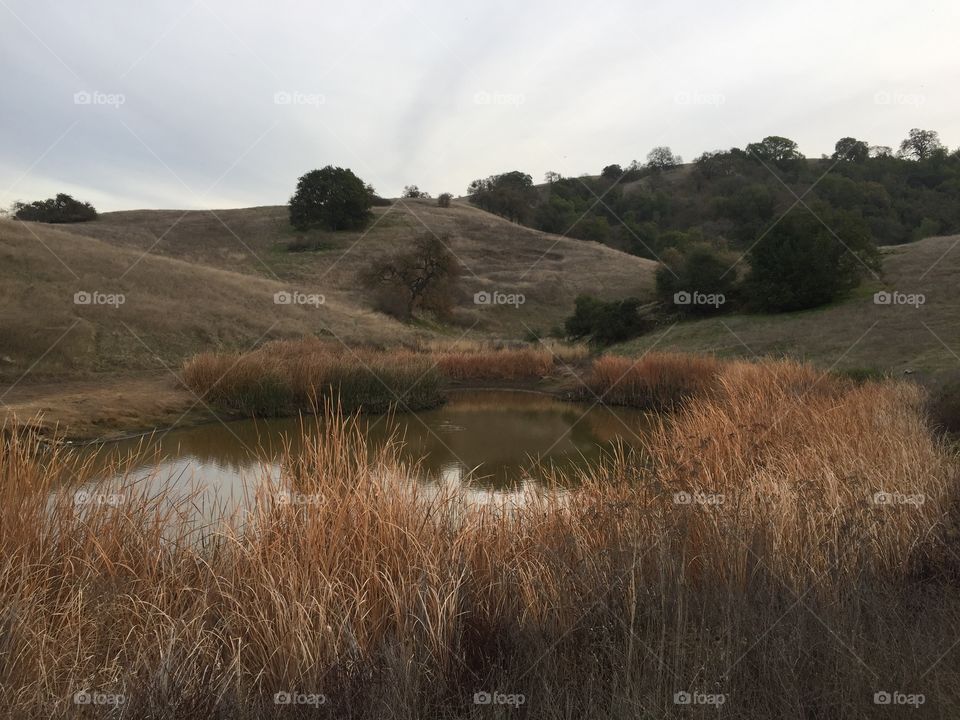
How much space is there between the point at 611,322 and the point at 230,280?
18.2m

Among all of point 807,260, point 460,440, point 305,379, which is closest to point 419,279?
point 807,260

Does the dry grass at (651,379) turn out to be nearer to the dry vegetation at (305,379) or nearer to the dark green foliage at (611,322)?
the dry vegetation at (305,379)

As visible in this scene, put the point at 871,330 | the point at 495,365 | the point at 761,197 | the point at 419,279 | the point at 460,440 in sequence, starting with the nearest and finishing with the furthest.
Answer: the point at 460,440, the point at 871,330, the point at 495,365, the point at 419,279, the point at 761,197

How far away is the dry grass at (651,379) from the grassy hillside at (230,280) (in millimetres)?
12035

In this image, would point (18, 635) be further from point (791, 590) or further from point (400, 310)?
point (400, 310)

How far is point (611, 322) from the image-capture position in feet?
99.0

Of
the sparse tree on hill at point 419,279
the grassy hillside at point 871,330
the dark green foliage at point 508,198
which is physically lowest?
the grassy hillside at point 871,330

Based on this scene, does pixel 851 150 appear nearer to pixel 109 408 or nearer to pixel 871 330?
pixel 871 330

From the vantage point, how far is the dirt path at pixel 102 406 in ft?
38.7

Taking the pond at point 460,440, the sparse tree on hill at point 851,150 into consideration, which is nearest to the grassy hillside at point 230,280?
the pond at point 460,440

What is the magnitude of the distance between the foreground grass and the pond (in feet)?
12.8

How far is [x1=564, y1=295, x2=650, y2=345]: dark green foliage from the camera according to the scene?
29766mm


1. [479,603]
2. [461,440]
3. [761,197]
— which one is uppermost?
[761,197]

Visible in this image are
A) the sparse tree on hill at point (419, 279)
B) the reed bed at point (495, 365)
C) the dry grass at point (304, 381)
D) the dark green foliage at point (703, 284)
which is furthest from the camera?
the sparse tree on hill at point (419, 279)
